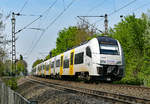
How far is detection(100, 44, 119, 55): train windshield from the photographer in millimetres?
17859

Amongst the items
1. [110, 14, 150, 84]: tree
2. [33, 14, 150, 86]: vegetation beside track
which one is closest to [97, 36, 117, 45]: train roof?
[33, 14, 150, 86]: vegetation beside track

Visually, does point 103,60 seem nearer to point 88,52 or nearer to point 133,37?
point 88,52

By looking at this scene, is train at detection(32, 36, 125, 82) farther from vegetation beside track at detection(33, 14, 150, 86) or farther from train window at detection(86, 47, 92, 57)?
vegetation beside track at detection(33, 14, 150, 86)

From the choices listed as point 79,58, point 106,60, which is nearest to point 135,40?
point 79,58

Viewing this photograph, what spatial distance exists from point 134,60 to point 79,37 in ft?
62.1

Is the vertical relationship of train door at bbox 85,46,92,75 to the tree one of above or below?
below

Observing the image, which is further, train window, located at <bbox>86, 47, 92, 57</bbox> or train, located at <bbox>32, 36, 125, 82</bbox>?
train window, located at <bbox>86, 47, 92, 57</bbox>

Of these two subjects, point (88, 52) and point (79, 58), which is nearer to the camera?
point (88, 52)

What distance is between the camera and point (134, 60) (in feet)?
112

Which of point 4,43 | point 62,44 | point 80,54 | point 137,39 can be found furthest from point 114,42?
point 62,44

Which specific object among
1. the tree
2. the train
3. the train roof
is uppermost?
the tree

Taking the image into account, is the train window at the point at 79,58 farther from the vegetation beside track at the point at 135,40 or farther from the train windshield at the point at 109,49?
the vegetation beside track at the point at 135,40

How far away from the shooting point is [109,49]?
18016mm

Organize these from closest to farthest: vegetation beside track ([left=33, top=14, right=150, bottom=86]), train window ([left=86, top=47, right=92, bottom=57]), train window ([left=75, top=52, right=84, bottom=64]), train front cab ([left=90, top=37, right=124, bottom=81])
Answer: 1. train front cab ([left=90, top=37, right=124, bottom=81])
2. train window ([left=86, top=47, right=92, bottom=57])
3. train window ([left=75, top=52, right=84, bottom=64])
4. vegetation beside track ([left=33, top=14, right=150, bottom=86])
